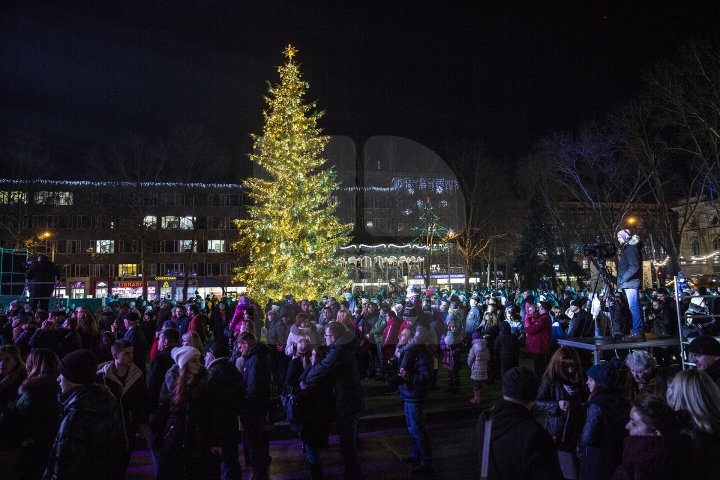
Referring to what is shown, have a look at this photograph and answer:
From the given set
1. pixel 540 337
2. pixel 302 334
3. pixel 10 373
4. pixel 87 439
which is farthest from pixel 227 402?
pixel 540 337

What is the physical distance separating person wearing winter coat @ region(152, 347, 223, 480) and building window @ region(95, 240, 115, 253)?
69.3m

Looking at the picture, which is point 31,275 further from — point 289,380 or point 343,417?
point 343,417

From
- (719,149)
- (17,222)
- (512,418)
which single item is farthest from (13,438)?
(17,222)

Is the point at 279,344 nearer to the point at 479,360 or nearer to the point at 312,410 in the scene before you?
the point at 479,360

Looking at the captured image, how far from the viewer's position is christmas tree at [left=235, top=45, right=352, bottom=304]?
73.0 feet

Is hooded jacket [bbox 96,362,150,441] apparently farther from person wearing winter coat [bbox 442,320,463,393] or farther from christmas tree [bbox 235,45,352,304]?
christmas tree [bbox 235,45,352,304]

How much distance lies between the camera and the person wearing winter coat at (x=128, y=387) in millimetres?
5332

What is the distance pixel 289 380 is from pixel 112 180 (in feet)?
133

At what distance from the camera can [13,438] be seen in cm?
427

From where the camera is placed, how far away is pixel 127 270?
224 feet

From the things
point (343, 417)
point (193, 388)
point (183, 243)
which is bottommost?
point (343, 417)

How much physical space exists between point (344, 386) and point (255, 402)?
116 centimetres

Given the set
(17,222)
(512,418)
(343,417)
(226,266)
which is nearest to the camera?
(512,418)

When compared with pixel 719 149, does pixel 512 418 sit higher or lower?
lower
